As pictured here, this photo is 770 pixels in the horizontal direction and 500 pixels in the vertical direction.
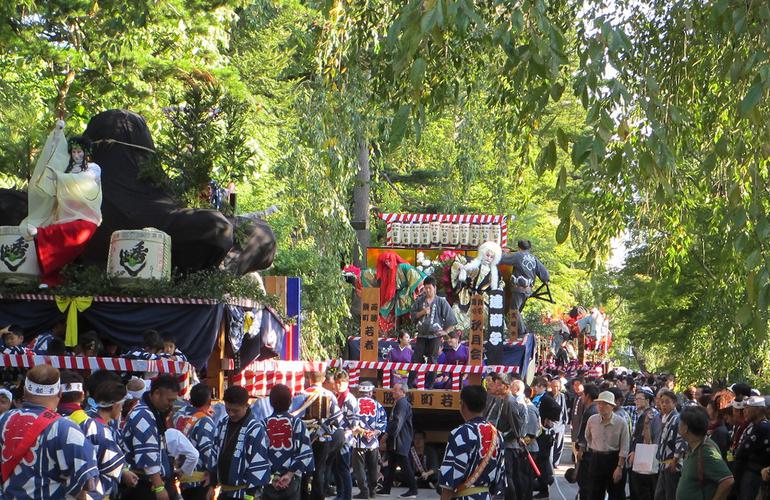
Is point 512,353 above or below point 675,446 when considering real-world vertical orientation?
above

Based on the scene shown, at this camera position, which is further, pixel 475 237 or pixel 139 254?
pixel 475 237

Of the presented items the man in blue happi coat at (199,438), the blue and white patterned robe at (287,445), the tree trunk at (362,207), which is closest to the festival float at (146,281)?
the blue and white patterned robe at (287,445)

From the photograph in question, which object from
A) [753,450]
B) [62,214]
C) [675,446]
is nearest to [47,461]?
[675,446]

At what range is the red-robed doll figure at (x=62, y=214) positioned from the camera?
15852mm

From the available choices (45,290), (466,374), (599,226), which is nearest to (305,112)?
(466,374)

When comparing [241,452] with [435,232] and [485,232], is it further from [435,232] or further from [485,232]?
[435,232]

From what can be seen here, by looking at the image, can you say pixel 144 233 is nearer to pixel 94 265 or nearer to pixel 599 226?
pixel 94 265

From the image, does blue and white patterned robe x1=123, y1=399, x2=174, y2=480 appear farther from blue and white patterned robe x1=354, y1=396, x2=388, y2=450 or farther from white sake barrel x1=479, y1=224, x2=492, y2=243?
white sake barrel x1=479, y1=224, x2=492, y2=243

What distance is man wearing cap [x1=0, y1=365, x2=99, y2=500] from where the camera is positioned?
23.8 feet

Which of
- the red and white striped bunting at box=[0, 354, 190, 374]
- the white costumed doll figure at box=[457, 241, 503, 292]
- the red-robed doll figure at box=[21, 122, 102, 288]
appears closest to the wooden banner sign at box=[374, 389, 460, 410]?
the white costumed doll figure at box=[457, 241, 503, 292]

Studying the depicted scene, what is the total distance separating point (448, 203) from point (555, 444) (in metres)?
13.4

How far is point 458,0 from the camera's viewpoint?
6285mm

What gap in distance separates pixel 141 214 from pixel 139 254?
1.36 metres

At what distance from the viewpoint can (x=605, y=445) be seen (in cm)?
1425
